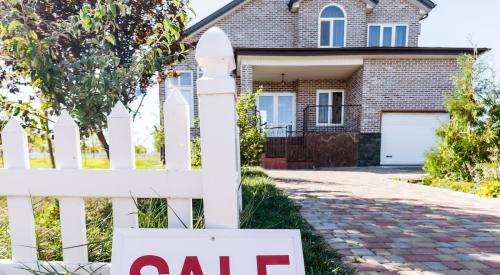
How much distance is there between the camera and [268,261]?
1.16 metres

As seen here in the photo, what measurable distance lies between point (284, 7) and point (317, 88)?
401cm

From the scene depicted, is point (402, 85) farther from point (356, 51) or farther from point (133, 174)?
point (133, 174)

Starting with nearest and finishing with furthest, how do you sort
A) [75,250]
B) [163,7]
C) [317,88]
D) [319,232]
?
1. [75,250]
2. [319,232]
3. [163,7]
4. [317,88]

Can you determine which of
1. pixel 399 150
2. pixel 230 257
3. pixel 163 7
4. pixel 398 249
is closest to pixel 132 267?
pixel 230 257

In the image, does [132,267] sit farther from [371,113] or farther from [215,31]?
[371,113]

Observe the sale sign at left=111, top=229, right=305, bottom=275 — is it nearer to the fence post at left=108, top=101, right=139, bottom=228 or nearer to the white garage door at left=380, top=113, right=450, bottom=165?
the fence post at left=108, top=101, right=139, bottom=228

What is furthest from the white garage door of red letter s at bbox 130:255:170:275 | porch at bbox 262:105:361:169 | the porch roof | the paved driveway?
red letter s at bbox 130:255:170:275

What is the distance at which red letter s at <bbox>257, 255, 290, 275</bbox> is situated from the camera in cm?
116

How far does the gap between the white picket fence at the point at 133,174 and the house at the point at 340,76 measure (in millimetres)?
6377

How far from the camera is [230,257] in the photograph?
46.1 inches

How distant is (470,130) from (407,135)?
3.72m

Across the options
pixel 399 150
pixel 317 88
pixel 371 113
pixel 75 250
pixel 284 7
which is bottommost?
pixel 399 150

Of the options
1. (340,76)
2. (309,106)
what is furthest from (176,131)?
(340,76)

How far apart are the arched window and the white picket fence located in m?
11.7
